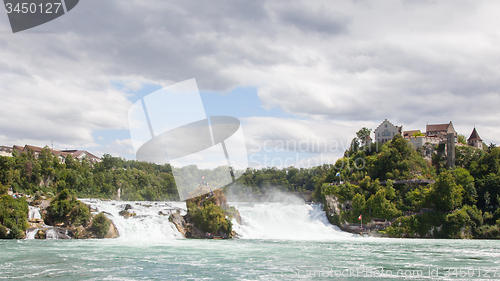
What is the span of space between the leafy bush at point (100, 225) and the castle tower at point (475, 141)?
59261mm

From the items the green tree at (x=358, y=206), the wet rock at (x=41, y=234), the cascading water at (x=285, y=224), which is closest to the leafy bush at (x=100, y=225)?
the wet rock at (x=41, y=234)

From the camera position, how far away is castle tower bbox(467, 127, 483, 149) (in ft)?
214

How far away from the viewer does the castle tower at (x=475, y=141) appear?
65375mm

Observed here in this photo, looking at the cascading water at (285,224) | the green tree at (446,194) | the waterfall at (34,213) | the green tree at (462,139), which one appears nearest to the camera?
the waterfall at (34,213)

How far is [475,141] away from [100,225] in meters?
60.0

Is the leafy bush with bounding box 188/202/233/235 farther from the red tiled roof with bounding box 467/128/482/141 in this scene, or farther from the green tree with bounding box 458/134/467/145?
the green tree with bounding box 458/134/467/145

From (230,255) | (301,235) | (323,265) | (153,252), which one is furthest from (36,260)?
(301,235)

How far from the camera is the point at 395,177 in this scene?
51.8 metres

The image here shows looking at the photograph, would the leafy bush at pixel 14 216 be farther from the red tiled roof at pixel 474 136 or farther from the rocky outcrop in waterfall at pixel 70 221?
the red tiled roof at pixel 474 136

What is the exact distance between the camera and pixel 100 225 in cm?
3534

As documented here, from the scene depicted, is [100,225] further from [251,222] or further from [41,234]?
[251,222]

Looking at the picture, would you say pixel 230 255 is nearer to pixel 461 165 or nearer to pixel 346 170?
pixel 346 170

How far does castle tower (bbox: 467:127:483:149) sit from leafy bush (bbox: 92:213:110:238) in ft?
194

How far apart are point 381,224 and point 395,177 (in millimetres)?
7545
